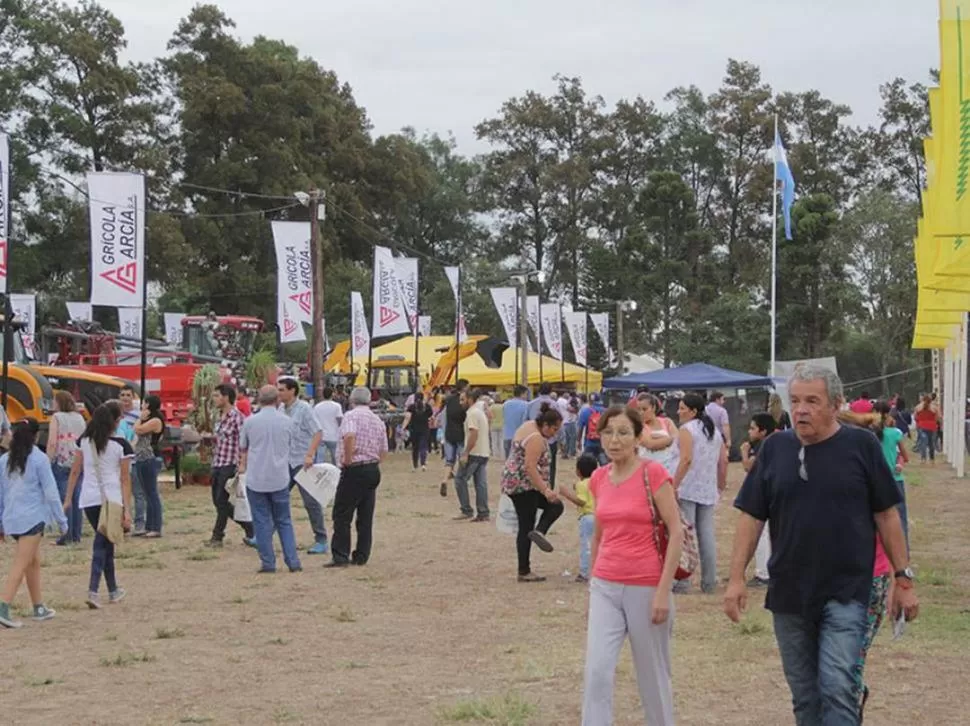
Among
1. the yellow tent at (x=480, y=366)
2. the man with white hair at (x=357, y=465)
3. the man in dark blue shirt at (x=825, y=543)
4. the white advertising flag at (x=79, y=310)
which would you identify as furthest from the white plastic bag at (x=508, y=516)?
the yellow tent at (x=480, y=366)

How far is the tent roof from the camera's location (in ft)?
111

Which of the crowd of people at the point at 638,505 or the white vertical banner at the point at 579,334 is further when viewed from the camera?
the white vertical banner at the point at 579,334

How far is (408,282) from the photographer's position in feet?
120

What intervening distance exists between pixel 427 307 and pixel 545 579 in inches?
2152

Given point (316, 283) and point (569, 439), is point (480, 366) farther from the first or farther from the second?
point (316, 283)

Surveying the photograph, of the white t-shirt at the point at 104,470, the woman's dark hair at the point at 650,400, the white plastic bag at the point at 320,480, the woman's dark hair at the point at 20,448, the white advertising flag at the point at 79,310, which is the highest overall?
the white advertising flag at the point at 79,310

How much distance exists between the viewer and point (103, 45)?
51688 mm

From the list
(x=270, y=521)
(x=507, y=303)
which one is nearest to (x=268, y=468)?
(x=270, y=521)

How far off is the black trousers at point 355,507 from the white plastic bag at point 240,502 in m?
1.54

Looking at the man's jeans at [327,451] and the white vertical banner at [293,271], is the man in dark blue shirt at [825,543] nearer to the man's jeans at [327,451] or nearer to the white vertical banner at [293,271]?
the man's jeans at [327,451]

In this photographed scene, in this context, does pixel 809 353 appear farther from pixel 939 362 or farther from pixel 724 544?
pixel 724 544

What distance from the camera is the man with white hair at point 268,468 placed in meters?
13.2

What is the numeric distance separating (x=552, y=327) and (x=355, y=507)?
3587cm

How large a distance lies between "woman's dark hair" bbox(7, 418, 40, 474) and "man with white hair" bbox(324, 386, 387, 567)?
3.63m
